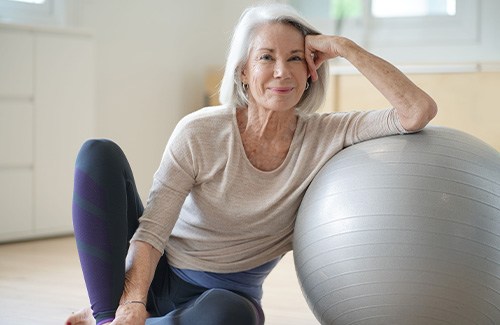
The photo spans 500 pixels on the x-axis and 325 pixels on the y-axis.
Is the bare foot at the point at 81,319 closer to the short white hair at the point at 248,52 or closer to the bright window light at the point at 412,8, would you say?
the short white hair at the point at 248,52

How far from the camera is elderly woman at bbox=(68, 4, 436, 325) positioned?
1.93 m

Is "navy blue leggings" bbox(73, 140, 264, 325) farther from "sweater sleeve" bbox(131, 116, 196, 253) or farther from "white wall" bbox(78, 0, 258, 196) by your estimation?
"white wall" bbox(78, 0, 258, 196)

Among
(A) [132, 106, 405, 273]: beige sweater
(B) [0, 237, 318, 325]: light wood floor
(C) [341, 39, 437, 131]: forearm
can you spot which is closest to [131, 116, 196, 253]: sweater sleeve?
(A) [132, 106, 405, 273]: beige sweater

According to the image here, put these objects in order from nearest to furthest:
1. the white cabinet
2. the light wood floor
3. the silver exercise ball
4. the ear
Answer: the silver exercise ball, the ear, the light wood floor, the white cabinet

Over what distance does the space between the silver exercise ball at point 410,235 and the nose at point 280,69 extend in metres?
0.26

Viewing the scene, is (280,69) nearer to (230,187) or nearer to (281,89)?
(281,89)

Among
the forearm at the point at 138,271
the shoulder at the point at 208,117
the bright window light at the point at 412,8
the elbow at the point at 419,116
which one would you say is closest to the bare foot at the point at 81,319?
the forearm at the point at 138,271

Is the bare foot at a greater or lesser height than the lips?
lesser

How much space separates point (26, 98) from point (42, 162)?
0.33 meters

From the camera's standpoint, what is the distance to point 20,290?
3016 millimetres

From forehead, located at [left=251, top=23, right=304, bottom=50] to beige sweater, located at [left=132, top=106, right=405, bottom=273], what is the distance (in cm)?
20

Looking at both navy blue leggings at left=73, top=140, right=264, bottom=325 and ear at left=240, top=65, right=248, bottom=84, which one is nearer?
navy blue leggings at left=73, top=140, right=264, bottom=325

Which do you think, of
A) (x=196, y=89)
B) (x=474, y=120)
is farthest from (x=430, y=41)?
(x=196, y=89)

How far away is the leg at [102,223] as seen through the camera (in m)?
1.93
